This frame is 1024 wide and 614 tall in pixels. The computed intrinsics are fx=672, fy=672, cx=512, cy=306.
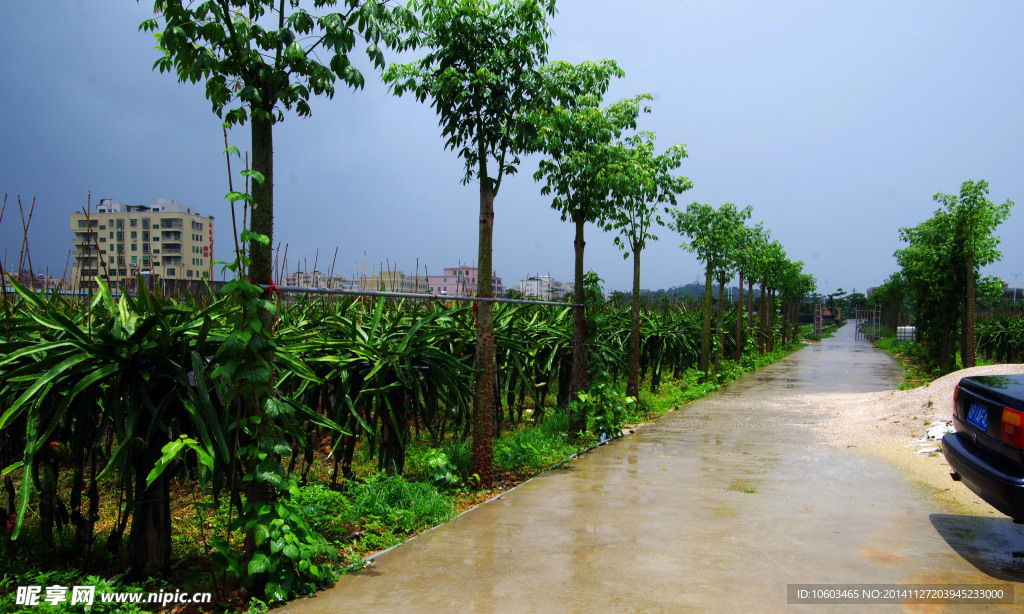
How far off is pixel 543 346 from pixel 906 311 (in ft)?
128

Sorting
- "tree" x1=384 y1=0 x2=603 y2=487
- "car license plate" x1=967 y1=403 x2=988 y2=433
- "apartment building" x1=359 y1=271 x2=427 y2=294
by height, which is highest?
"tree" x1=384 y1=0 x2=603 y2=487

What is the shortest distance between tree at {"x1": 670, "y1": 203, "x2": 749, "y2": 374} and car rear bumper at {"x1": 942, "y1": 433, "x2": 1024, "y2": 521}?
36.0ft

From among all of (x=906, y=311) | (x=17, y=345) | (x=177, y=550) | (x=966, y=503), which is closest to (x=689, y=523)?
(x=966, y=503)

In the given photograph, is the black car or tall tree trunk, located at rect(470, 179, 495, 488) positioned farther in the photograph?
tall tree trunk, located at rect(470, 179, 495, 488)

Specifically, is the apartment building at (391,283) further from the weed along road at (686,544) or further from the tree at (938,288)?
the tree at (938,288)

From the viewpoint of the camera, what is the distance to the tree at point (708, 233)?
15.9 meters

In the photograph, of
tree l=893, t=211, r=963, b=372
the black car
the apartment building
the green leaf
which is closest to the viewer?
the green leaf

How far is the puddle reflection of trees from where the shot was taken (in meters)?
3.95

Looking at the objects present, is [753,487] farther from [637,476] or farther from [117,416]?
[117,416]

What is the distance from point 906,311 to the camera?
40.6 metres

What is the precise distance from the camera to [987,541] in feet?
14.5

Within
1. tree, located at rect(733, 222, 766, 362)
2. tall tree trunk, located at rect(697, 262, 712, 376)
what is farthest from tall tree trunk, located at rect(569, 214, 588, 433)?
tree, located at rect(733, 222, 766, 362)

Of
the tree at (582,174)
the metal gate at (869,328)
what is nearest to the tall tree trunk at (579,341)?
the tree at (582,174)

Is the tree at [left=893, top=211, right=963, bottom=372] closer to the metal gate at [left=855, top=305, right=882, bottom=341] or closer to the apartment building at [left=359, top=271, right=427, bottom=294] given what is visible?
the apartment building at [left=359, top=271, right=427, bottom=294]
